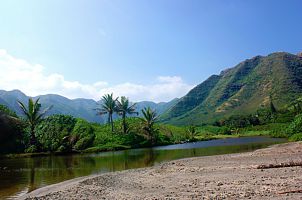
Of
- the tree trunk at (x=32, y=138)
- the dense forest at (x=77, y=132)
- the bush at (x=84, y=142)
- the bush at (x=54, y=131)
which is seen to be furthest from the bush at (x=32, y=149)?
the bush at (x=84, y=142)

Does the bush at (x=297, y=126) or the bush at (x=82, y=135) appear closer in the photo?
the bush at (x=297, y=126)

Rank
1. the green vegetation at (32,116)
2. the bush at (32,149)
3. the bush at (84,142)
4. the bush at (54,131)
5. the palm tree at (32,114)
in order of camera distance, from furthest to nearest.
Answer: the bush at (84,142), the bush at (54,131), the palm tree at (32,114), the green vegetation at (32,116), the bush at (32,149)

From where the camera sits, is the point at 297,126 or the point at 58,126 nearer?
the point at 297,126

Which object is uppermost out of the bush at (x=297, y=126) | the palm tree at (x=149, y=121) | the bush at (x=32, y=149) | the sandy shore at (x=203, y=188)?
the palm tree at (x=149, y=121)

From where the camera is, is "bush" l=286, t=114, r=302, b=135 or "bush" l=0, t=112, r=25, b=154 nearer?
"bush" l=286, t=114, r=302, b=135

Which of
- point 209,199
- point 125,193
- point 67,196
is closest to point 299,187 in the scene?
point 209,199

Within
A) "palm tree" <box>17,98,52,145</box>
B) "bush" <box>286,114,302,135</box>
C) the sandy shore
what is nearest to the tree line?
"palm tree" <box>17,98,52,145</box>

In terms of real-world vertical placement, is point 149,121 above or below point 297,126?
above

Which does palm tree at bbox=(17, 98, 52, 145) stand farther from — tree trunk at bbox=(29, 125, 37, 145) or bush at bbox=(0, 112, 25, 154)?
bush at bbox=(0, 112, 25, 154)

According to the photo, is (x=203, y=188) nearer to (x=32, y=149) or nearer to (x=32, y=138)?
(x=32, y=149)

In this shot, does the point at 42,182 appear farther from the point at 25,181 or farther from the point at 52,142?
the point at 52,142

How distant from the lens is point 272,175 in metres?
21.4

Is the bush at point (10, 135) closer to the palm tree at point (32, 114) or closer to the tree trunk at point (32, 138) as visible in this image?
the tree trunk at point (32, 138)

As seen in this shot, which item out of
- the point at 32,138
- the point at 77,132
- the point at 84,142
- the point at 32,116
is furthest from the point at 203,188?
the point at 77,132
